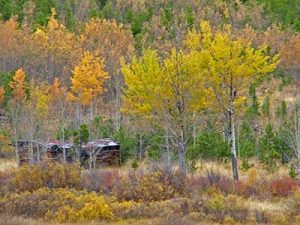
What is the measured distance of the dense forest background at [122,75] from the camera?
31.1 m

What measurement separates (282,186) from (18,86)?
98.2 feet

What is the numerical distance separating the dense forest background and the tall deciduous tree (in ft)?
3.59

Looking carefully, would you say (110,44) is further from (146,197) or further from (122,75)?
(146,197)

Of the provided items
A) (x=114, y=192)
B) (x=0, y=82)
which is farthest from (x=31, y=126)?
(x=0, y=82)

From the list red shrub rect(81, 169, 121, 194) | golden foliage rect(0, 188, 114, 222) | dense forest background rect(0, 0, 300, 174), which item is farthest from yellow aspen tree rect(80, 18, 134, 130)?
golden foliage rect(0, 188, 114, 222)

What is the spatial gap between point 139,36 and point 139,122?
2706 cm

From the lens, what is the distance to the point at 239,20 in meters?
67.5

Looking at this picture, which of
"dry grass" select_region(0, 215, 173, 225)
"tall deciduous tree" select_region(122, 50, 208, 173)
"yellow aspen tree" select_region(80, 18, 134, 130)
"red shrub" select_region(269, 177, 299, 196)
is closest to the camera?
"dry grass" select_region(0, 215, 173, 225)

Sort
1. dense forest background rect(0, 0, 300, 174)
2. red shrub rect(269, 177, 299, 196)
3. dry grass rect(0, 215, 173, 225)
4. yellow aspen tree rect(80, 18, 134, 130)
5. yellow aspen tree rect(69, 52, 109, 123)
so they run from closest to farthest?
1. dry grass rect(0, 215, 173, 225)
2. red shrub rect(269, 177, 299, 196)
3. dense forest background rect(0, 0, 300, 174)
4. yellow aspen tree rect(69, 52, 109, 123)
5. yellow aspen tree rect(80, 18, 134, 130)

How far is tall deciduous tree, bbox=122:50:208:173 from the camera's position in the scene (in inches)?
1021

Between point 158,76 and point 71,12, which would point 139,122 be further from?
point 71,12

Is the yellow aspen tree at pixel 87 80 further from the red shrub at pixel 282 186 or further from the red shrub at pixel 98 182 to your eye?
the red shrub at pixel 282 186

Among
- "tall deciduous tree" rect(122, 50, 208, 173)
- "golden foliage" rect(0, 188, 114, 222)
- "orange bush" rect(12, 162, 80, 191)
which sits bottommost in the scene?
"golden foliage" rect(0, 188, 114, 222)

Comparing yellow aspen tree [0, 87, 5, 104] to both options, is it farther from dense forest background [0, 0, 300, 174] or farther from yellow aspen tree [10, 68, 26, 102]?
yellow aspen tree [10, 68, 26, 102]
